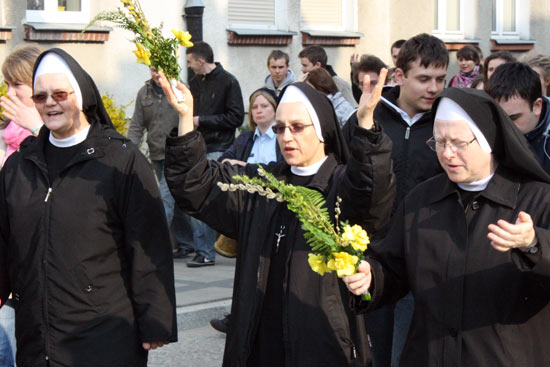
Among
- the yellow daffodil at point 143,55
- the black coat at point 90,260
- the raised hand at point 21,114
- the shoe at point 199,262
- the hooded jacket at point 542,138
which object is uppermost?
the yellow daffodil at point 143,55

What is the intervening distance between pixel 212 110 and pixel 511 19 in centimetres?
1260

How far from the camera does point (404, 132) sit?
5.70 meters

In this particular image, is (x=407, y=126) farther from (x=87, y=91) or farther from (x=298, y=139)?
(x=87, y=91)

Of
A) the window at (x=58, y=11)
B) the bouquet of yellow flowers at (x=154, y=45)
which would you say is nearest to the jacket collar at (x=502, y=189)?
the bouquet of yellow flowers at (x=154, y=45)

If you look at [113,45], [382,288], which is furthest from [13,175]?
[113,45]

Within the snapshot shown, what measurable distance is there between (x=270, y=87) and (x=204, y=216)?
6.71 meters

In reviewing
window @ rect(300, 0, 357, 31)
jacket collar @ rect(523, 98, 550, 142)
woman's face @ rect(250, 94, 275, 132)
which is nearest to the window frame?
window @ rect(300, 0, 357, 31)

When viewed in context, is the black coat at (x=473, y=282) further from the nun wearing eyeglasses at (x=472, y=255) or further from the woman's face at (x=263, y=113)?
the woman's face at (x=263, y=113)

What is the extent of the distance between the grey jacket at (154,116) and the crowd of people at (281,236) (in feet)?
18.8

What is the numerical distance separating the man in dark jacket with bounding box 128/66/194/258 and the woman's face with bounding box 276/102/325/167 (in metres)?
6.57

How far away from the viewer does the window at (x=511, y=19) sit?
21.7 meters

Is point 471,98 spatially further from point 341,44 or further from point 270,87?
point 341,44

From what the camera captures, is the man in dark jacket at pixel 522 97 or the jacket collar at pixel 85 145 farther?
the man in dark jacket at pixel 522 97

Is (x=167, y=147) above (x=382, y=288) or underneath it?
above
